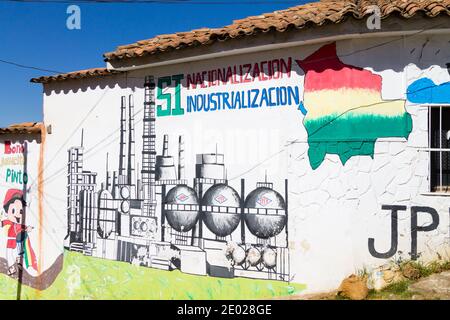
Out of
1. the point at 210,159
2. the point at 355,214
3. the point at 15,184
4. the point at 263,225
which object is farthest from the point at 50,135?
the point at 355,214

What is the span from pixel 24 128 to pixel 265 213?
598 centimetres

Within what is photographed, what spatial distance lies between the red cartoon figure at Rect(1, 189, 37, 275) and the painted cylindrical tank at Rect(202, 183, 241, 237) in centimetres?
489

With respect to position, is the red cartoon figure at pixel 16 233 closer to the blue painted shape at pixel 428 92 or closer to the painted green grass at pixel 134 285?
the painted green grass at pixel 134 285

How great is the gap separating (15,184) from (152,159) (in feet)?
13.8

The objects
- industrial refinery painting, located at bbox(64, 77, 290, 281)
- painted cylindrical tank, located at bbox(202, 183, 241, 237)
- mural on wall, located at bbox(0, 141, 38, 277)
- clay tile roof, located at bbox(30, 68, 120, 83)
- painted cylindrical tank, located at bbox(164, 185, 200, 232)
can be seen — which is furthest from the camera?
mural on wall, located at bbox(0, 141, 38, 277)

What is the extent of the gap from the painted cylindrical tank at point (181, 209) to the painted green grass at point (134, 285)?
2.71 feet

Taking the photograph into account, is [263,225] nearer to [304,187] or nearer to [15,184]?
[304,187]

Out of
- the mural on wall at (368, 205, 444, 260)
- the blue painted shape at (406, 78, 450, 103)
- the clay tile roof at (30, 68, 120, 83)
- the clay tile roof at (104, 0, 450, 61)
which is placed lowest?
the mural on wall at (368, 205, 444, 260)

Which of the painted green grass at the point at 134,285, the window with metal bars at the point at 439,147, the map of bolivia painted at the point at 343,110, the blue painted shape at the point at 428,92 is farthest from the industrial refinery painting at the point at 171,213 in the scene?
the blue painted shape at the point at 428,92

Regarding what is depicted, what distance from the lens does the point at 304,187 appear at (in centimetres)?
706

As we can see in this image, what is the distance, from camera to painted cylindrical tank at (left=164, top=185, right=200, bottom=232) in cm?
813

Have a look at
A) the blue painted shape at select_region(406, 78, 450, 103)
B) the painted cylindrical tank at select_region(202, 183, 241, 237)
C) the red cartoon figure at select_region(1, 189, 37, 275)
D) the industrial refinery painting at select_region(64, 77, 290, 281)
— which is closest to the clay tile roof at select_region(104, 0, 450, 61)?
the industrial refinery painting at select_region(64, 77, 290, 281)

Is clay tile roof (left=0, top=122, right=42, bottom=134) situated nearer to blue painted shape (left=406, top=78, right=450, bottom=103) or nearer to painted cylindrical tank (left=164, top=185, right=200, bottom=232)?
painted cylindrical tank (left=164, top=185, right=200, bottom=232)

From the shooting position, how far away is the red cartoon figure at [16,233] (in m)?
10.9
